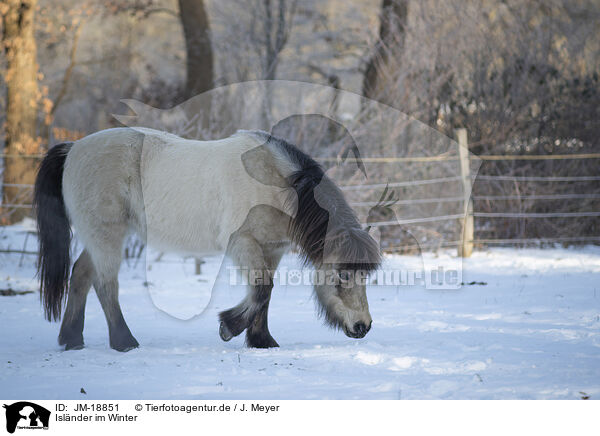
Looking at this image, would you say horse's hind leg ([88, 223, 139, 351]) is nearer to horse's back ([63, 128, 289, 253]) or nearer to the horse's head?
horse's back ([63, 128, 289, 253])

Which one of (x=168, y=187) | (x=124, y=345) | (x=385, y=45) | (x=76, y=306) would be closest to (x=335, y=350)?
(x=124, y=345)

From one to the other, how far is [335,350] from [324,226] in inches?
32.2

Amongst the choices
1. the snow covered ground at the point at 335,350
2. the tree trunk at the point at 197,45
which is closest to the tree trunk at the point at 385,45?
the tree trunk at the point at 197,45

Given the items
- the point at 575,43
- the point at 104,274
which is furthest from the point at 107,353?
the point at 575,43

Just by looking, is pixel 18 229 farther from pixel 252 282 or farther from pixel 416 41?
pixel 416 41

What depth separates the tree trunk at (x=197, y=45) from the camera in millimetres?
12969

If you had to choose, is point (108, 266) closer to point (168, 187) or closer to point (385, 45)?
point (168, 187)

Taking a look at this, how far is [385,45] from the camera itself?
37.0 feet

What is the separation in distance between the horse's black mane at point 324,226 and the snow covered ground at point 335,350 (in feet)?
2.01

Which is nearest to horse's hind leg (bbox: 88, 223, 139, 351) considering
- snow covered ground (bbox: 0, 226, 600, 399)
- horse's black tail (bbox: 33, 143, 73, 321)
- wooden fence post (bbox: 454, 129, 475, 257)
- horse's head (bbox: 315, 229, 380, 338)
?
snow covered ground (bbox: 0, 226, 600, 399)

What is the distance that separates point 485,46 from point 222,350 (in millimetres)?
8818

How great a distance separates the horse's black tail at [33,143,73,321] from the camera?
4.42 metres

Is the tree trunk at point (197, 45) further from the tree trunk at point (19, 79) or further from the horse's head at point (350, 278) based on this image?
the horse's head at point (350, 278)

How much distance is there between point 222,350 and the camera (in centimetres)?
411
